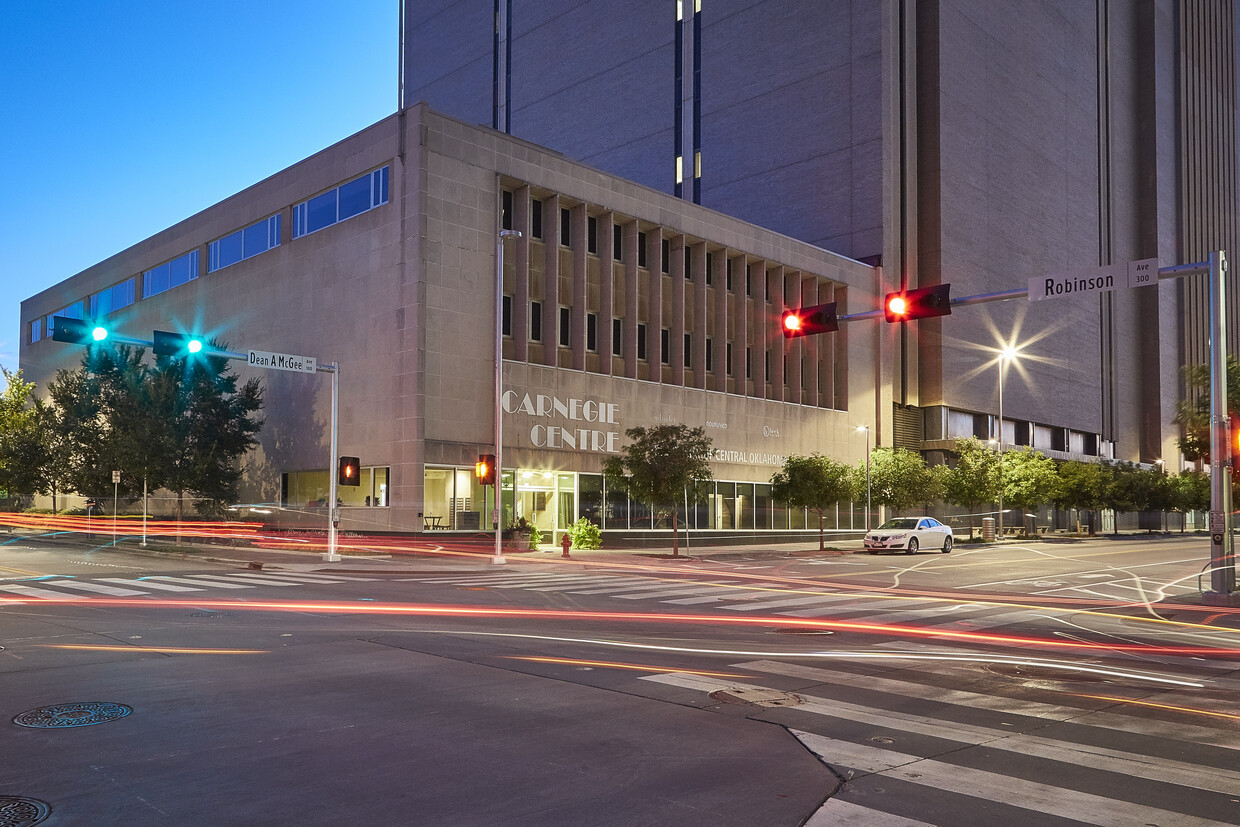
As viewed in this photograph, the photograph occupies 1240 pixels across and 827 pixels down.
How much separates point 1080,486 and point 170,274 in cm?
6310

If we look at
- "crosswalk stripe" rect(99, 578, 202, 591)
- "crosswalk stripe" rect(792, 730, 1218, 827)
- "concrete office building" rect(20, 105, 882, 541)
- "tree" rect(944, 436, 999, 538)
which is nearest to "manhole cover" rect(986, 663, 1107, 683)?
"crosswalk stripe" rect(792, 730, 1218, 827)

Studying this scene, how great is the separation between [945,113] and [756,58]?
13631 millimetres

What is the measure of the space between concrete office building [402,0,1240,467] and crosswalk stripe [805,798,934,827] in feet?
181

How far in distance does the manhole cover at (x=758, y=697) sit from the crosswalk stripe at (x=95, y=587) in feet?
45.5

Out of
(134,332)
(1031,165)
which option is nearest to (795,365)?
(1031,165)

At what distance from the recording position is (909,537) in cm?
4250

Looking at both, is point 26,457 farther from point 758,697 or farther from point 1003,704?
point 1003,704

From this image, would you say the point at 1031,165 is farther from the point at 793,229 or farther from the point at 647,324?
the point at 647,324

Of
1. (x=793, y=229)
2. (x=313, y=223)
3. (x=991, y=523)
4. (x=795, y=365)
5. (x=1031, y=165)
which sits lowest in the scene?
(x=991, y=523)

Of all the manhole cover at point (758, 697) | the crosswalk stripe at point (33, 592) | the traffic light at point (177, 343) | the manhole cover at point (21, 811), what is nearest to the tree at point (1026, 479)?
the traffic light at point (177, 343)

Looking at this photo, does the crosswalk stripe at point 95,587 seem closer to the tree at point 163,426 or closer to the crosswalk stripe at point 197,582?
the crosswalk stripe at point 197,582

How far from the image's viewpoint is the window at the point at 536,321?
4359cm

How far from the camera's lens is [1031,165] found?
78.9 m

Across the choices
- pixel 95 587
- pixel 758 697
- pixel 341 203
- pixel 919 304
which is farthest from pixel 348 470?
pixel 758 697
